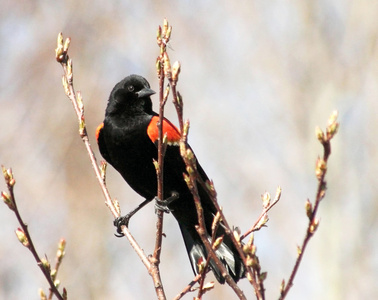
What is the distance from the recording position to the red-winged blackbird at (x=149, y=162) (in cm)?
405

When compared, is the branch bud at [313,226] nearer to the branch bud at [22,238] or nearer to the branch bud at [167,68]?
the branch bud at [167,68]

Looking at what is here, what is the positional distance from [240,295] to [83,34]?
32.5ft

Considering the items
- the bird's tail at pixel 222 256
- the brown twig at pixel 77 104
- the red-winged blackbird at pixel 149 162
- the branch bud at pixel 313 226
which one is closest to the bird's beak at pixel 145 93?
the red-winged blackbird at pixel 149 162

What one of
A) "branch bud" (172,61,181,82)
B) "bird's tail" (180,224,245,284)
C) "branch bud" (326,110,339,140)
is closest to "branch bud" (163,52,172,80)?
"branch bud" (172,61,181,82)

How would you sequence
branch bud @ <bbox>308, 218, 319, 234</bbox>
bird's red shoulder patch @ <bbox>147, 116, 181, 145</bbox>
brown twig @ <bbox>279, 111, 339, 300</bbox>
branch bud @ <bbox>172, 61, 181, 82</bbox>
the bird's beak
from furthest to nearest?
1. the bird's beak
2. bird's red shoulder patch @ <bbox>147, 116, 181, 145</bbox>
3. branch bud @ <bbox>172, 61, 181, 82</bbox>
4. branch bud @ <bbox>308, 218, 319, 234</bbox>
5. brown twig @ <bbox>279, 111, 339, 300</bbox>

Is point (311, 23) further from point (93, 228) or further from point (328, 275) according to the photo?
point (93, 228)

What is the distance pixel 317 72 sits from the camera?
12883 mm

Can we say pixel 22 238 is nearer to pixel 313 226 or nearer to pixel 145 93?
pixel 313 226

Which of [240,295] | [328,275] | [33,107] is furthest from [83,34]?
[240,295]

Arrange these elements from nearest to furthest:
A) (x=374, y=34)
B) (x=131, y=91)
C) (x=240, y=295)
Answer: (x=240, y=295)
(x=131, y=91)
(x=374, y=34)

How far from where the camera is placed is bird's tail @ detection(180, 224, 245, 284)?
148 inches

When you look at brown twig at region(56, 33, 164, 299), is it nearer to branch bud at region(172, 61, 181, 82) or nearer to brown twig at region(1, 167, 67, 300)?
brown twig at region(1, 167, 67, 300)

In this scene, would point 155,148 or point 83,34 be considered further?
point 83,34

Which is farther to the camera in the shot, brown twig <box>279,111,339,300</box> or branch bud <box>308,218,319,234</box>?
branch bud <box>308,218,319,234</box>
